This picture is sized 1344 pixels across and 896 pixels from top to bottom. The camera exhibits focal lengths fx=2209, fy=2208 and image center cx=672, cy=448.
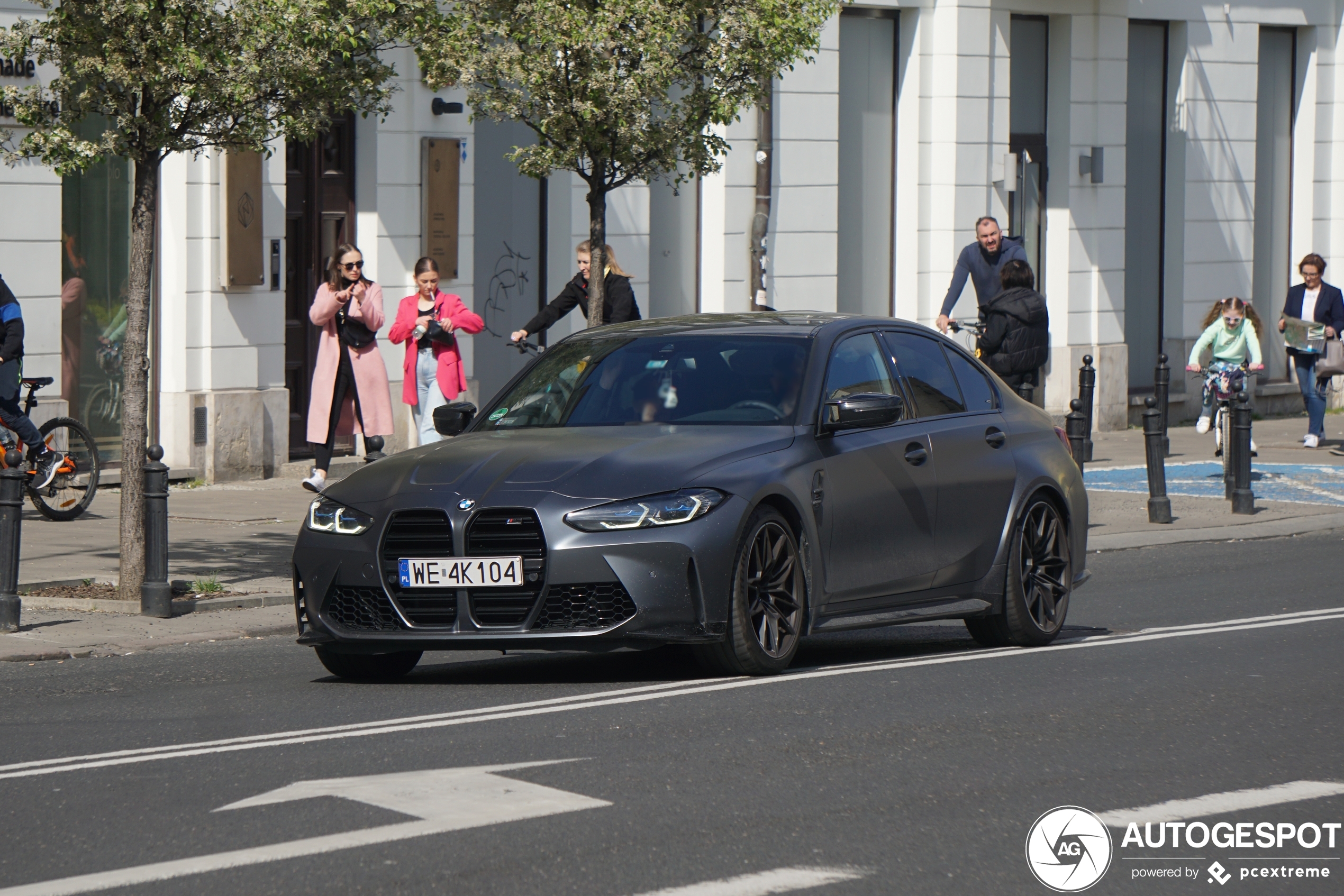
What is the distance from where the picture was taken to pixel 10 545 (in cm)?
1073

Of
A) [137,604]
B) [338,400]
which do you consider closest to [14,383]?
[338,400]

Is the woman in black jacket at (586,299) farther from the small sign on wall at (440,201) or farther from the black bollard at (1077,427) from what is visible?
the small sign on wall at (440,201)

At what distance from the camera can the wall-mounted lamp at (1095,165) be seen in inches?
1023

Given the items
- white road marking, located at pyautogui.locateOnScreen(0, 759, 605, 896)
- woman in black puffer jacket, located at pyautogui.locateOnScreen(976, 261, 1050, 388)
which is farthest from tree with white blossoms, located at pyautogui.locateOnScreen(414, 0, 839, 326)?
white road marking, located at pyautogui.locateOnScreen(0, 759, 605, 896)

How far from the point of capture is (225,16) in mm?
11062

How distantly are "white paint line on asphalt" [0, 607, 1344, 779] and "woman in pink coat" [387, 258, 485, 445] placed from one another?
7.07 meters

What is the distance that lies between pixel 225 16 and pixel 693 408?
3668mm

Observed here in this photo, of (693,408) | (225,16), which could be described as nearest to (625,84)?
(225,16)

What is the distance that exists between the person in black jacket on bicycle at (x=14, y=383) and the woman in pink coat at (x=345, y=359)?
6.47 ft

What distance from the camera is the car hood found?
8180 millimetres

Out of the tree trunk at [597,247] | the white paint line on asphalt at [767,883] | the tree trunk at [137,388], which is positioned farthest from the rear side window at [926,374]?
the tree trunk at [597,247]

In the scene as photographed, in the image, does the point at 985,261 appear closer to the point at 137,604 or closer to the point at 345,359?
the point at 345,359

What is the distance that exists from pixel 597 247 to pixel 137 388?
394 centimetres

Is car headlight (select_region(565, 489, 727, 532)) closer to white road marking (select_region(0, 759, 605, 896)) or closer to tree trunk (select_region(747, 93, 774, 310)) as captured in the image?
white road marking (select_region(0, 759, 605, 896))
